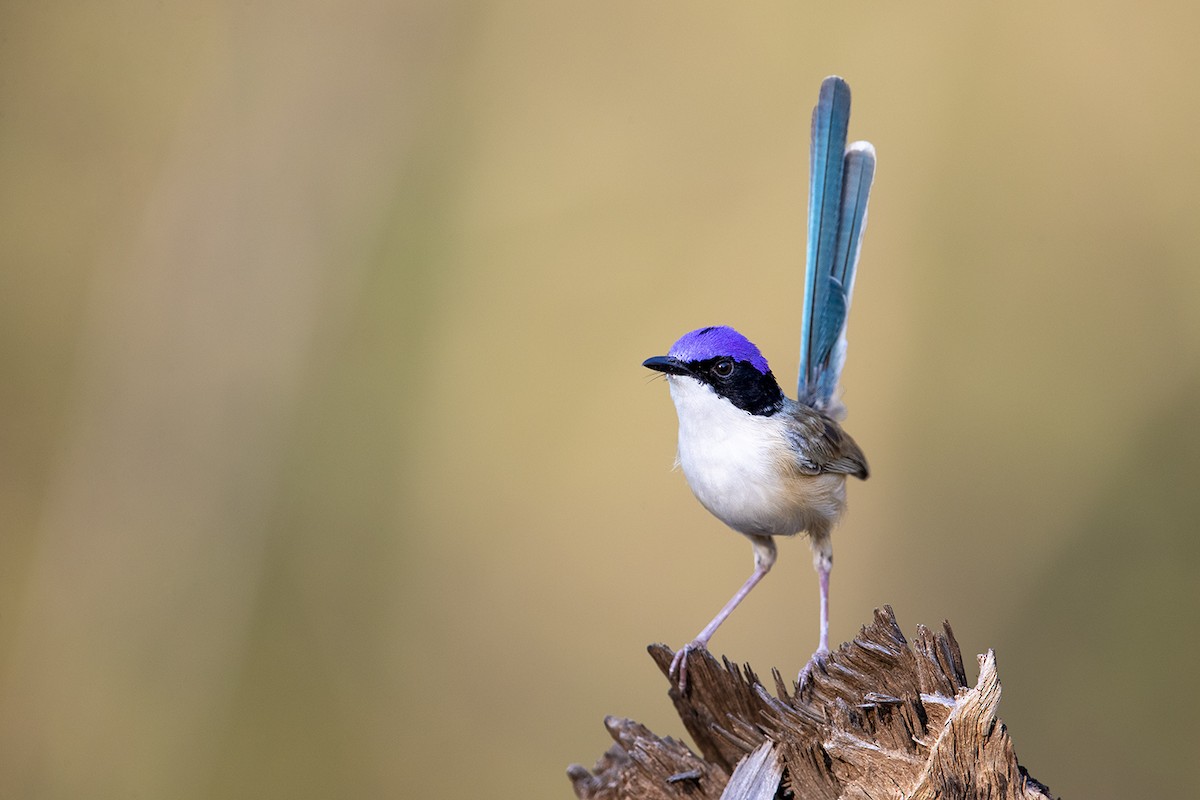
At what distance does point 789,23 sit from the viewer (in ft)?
22.5

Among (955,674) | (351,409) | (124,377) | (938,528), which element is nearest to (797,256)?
(938,528)

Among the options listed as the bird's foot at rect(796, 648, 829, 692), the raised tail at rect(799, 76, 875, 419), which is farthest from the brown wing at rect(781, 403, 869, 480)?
the bird's foot at rect(796, 648, 829, 692)

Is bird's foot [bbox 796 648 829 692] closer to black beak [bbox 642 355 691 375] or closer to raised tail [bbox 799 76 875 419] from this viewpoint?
black beak [bbox 642 355 691 375]

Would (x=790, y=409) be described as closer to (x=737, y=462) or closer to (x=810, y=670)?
(x=737, y=462)

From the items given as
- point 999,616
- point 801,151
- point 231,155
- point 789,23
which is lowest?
point 999,616

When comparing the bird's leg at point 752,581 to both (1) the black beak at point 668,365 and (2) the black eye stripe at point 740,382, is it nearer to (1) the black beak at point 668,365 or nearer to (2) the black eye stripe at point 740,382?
(2) the black eye stripe at point 740,382

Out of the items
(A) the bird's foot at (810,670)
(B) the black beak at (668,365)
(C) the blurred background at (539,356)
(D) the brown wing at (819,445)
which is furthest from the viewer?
(C) the blurred background at (539,356)

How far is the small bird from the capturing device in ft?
12.8

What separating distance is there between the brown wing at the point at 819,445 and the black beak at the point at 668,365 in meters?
0.48

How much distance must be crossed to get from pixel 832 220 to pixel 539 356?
269 cm

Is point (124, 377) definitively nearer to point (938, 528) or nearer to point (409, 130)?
point (409, 130)

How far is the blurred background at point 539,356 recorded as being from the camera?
6277 mm

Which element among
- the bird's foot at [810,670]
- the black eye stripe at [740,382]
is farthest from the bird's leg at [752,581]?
the black eye stripe at [740,382]

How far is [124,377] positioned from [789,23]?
4.13 meters
